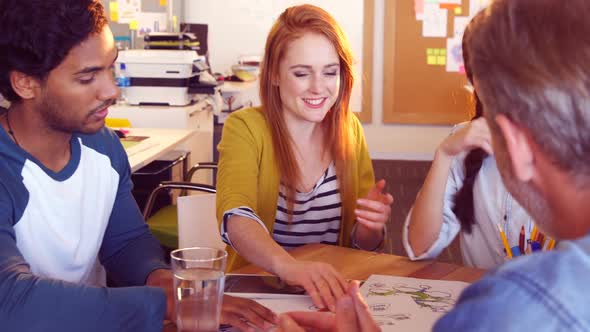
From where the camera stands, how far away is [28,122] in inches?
64.7

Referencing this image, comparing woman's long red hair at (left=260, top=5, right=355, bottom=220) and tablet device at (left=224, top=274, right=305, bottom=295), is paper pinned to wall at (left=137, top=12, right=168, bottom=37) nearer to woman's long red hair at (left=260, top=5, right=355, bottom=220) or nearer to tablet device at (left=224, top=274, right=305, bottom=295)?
woman's long red hair at (left=260, top=5, right=355, bottom=220)

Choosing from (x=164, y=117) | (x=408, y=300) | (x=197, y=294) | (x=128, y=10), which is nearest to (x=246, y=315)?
(x=197, y=294)

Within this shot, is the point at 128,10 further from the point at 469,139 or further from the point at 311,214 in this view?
the point at 469,139

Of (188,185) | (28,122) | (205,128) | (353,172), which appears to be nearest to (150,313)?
(28,122)

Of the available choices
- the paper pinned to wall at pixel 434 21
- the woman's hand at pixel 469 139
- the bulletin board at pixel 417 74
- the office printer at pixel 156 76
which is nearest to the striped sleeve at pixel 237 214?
the woman's hand at pixel 469 139

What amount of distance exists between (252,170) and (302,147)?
0.67 feet

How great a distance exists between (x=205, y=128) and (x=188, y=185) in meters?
1.82

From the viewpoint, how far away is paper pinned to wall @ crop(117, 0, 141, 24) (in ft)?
16.2

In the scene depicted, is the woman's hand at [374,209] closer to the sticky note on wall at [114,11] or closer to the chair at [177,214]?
the chair at [177,214]

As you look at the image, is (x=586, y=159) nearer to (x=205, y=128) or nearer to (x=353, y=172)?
(x=353, y=172)

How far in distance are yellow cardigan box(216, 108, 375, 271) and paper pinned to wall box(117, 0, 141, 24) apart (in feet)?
10.00

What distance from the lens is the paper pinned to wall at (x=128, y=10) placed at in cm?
495

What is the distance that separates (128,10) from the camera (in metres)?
5.06

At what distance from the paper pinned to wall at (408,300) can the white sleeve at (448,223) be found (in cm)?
17
